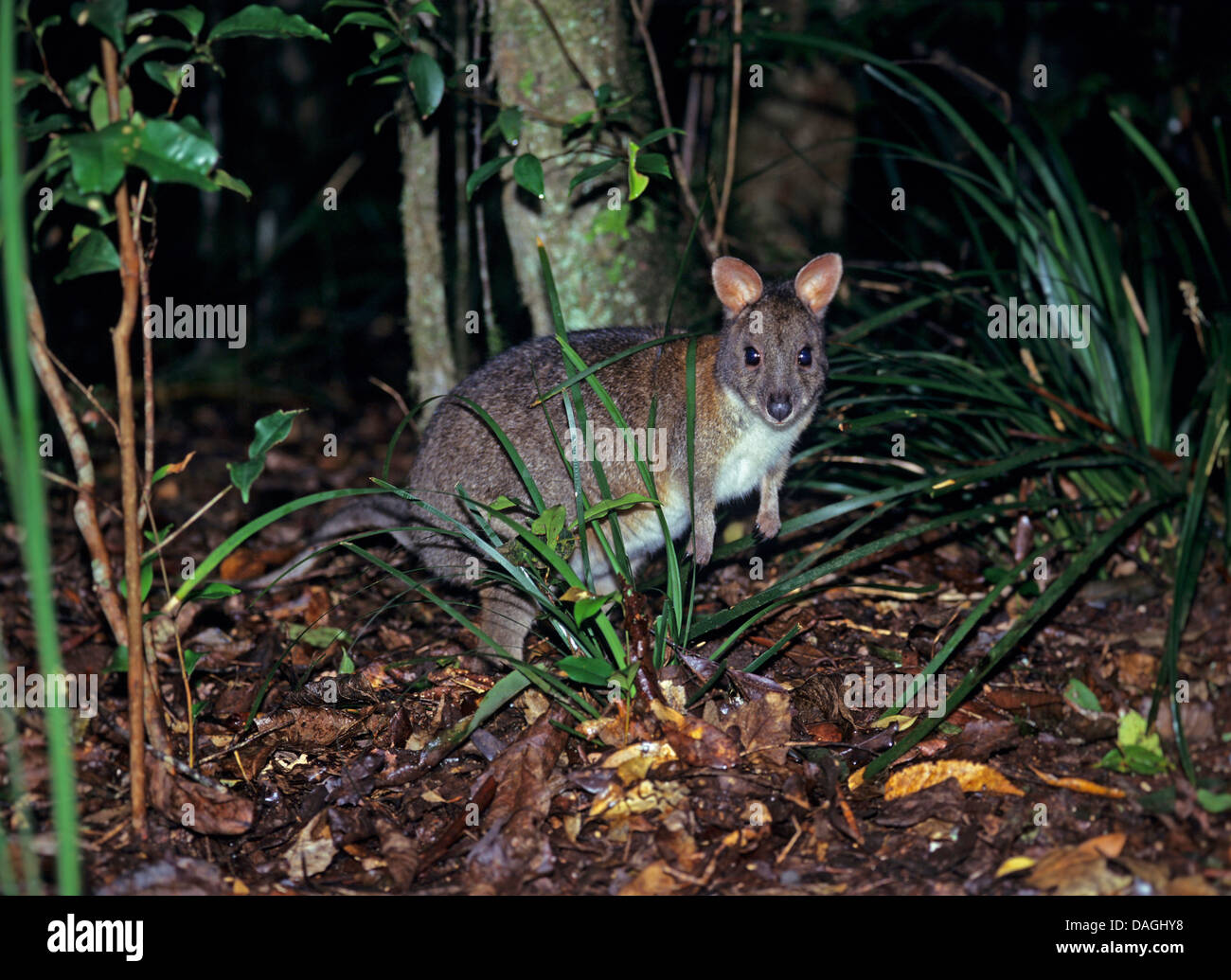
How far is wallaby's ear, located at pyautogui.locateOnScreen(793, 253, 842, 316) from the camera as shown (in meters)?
5.23

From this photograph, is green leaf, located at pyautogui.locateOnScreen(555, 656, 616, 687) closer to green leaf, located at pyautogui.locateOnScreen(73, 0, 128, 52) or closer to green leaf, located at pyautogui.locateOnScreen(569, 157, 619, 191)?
green leaf, located at pyautogui.locateOnScreen(569, 157, 619, 191)

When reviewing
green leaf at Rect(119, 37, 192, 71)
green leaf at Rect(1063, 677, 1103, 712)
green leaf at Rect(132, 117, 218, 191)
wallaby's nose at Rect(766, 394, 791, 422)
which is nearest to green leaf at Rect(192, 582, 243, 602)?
green leaf at Rect(132, 117, 218, 191)

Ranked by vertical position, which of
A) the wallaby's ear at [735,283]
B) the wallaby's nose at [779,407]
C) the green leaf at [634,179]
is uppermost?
the green leaf at [634,179]

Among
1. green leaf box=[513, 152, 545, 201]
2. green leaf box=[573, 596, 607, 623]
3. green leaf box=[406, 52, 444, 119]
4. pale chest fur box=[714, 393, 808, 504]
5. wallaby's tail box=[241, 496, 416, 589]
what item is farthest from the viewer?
wallaby's tail box=[241, 496, 416, 589]

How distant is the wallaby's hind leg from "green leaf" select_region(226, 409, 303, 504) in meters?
1.54

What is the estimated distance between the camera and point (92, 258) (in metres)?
3.46

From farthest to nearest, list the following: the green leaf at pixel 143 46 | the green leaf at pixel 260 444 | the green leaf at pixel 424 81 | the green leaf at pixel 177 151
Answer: the green leaf at pixel 424 81 → the green leaf at pixel 260 444 → the green leaf at pixel 143 46 → the green leaf at pixel 177 151

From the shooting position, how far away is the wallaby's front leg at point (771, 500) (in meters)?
5.33

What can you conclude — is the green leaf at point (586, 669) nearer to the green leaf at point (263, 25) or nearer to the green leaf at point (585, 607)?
the green leaf at point (585, 607)

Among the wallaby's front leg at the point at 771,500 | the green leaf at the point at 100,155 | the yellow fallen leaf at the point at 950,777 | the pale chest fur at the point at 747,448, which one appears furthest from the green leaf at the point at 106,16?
the yellow fallen leaf at the point at 950,777

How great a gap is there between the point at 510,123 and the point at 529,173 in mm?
434

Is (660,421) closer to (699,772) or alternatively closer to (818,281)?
(818,281)

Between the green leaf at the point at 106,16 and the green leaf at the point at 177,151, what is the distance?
9.9 inches

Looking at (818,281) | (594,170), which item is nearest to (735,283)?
(818,281)
